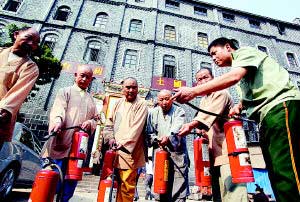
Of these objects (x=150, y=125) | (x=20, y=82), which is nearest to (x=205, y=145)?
(x=150, y=125)

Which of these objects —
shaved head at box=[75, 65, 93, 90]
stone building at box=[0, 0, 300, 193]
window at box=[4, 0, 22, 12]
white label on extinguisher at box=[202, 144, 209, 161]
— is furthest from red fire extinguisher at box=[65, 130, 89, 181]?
window at box=[4, 0, 22, 12]

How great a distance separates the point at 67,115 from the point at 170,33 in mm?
14239

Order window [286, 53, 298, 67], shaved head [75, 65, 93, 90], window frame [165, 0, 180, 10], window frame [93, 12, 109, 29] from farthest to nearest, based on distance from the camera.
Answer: window [286, 53, 298, 67] < window frame [165, 0, 180, 10] < window frame [93, 12, 109, 29] < shaved head [75, 65, 93, 90]

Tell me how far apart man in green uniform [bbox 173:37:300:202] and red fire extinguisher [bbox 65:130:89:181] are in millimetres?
1285

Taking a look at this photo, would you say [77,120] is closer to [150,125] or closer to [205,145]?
[150,125]

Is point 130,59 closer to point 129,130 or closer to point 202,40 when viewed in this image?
point 202,40

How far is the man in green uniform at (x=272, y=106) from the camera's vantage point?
1462 mm

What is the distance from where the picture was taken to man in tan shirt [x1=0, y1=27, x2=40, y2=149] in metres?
2.16

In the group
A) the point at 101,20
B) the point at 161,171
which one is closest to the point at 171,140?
the point at 161,171

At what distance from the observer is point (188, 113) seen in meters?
12.9

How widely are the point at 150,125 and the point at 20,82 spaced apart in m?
1.81

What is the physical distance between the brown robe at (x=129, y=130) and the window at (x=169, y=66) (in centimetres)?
1079

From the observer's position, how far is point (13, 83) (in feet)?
7.88

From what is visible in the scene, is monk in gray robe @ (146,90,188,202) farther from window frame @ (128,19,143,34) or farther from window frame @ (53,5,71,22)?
window frame @ (53,5,71,22)
